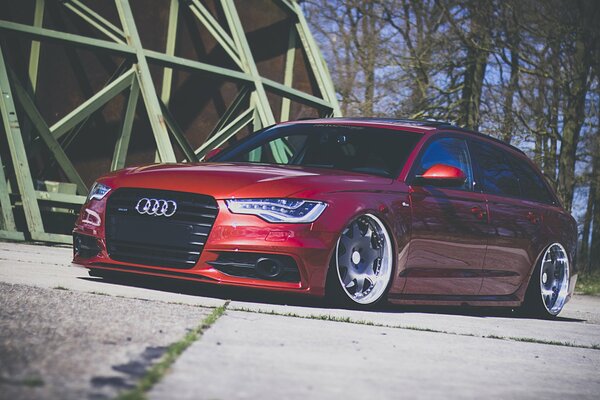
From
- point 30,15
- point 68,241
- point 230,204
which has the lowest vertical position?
point 68,241

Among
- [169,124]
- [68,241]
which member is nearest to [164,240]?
[68,241]

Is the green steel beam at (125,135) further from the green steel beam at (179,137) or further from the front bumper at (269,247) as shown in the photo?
the front bumper at (269,247)

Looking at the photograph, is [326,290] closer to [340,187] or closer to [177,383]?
[340,187]

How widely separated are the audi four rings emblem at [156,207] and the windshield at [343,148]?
1.19 metres

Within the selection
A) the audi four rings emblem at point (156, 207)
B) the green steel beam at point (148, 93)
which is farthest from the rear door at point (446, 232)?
the green steel beam at point (148, 93)

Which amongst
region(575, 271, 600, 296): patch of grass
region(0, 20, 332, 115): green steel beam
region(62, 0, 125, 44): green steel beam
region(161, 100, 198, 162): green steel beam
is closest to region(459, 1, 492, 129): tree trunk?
region(575, 271, 600, 296): patch of grass

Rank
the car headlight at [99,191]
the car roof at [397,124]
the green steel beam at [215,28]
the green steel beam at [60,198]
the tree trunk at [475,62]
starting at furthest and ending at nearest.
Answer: the tree trunk at [475,62] < the green steel beam at [215,28] < the green steel beam at [60,198] < the car roof at [397,124] < the car headlight at [99,191]

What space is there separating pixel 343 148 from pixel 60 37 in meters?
5.42

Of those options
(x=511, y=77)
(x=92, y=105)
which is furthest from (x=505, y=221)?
(x=511, y=77)

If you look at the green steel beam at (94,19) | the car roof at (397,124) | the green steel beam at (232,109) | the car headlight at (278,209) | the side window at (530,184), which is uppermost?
the green steel beam at (94,19)

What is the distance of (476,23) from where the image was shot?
20672mm

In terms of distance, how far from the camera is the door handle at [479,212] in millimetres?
7771

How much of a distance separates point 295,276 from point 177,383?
2905mm

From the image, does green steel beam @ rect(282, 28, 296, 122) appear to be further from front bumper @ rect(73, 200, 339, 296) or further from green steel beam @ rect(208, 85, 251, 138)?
front bumper @ rect(73, 200, 339, 296)
